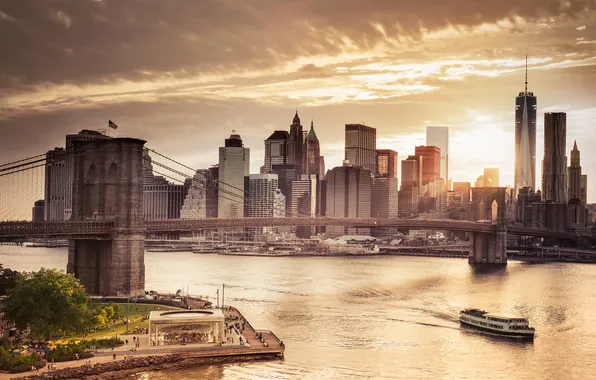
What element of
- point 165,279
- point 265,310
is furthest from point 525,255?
point 265,310

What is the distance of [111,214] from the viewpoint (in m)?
61.6

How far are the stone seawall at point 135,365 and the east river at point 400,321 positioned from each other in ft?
2.47

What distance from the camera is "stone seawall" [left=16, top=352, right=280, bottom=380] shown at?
3697 cm

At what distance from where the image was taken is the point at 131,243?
201ft

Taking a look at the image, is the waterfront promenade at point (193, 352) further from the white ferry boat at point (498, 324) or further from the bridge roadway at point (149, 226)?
the white ferry boat at point (498, 324)

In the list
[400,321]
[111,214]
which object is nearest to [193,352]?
[400,321]

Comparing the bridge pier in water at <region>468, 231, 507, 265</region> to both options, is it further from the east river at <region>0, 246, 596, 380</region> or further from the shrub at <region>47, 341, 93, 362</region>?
the shrub at <region>47, 341, 93, 362</region>

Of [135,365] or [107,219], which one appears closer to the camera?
[135,365]

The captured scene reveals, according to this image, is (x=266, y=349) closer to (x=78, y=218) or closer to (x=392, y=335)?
(x=392, y=335)

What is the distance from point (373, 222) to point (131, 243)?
214ft

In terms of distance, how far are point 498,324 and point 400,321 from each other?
7567 millimetres

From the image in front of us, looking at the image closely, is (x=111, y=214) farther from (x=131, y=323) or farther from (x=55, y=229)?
(x=131, y=323)

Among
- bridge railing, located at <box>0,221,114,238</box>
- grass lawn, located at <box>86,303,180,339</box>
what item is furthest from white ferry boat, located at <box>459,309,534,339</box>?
bridge railing, located at <box>0,221,114,238</box>

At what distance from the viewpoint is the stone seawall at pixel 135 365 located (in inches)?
1455
